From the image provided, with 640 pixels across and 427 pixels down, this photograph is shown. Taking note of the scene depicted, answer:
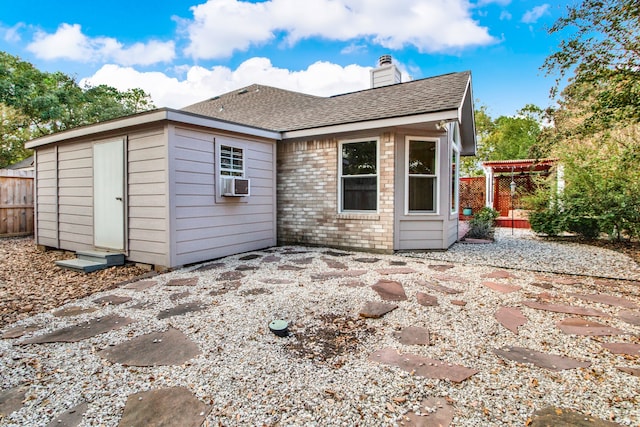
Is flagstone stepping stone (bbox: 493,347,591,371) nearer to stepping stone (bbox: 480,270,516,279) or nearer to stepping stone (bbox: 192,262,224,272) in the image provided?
stepping stone (bbox: 480,270,516,279)

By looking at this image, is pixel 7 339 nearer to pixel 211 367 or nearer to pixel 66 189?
pixel 211 367

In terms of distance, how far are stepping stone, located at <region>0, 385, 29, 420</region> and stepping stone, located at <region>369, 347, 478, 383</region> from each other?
6.88 feet

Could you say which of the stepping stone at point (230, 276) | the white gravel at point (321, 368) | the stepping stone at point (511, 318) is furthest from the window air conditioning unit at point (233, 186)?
the stepping stone at point (511, 318)

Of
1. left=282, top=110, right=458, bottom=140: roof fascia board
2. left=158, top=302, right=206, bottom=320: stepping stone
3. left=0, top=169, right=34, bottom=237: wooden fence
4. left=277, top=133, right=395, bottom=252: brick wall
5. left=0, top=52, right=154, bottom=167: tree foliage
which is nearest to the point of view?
left=158, top=302, right=206, bottom=320: stepping stone

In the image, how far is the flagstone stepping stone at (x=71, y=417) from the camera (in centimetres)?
163

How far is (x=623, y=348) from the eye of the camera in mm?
2385

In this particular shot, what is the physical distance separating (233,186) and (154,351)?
354 centimetres

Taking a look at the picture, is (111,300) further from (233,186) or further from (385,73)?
(385,73)

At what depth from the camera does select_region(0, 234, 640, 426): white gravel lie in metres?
1.72

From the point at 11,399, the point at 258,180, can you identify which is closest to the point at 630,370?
the point at 11,399

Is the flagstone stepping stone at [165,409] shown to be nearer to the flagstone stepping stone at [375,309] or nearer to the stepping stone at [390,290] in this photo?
the flagstone stepping stone at [375,309]

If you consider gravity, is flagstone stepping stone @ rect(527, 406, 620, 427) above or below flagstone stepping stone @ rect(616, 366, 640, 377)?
below

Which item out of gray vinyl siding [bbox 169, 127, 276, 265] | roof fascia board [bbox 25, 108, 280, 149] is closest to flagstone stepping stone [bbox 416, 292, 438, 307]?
gray vinyl siding [bbox 169, 127, 276, 265]

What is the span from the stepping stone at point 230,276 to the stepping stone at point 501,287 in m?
3.24
